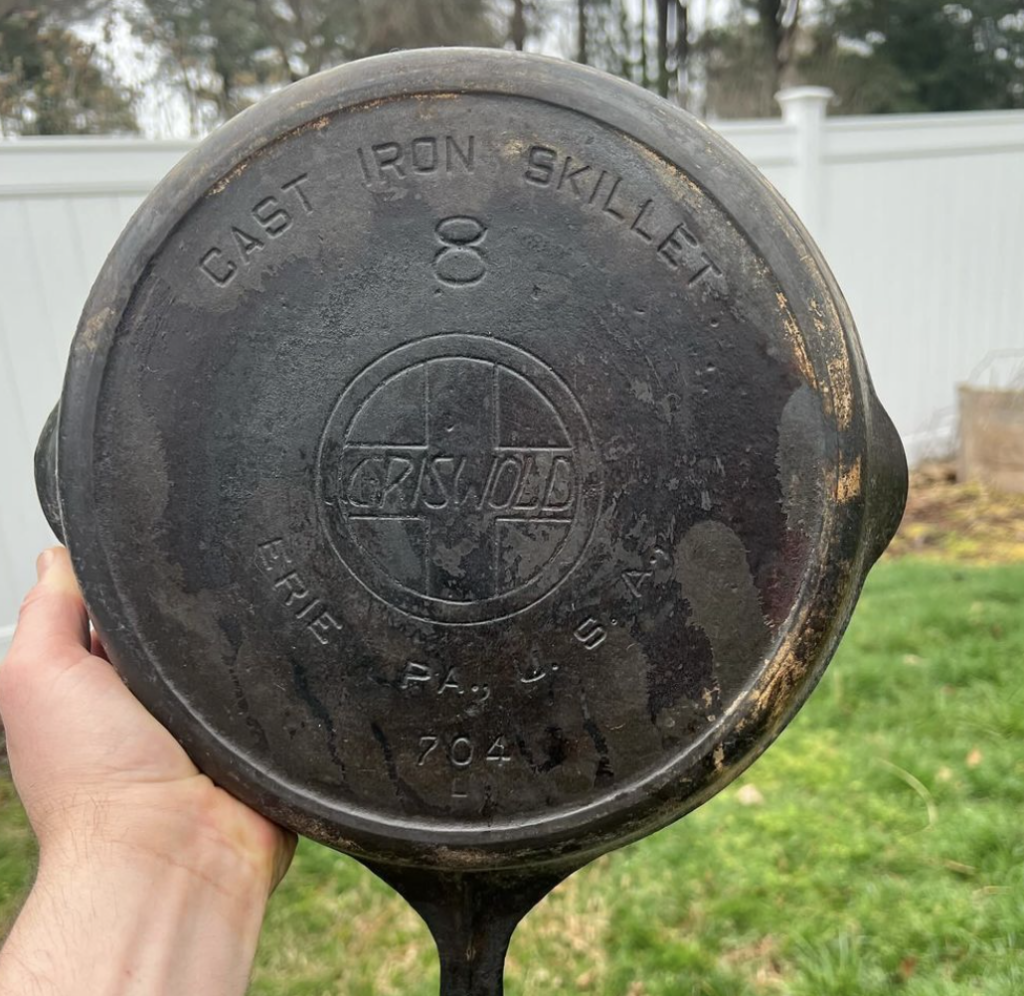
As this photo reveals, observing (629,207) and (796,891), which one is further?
(796,891)

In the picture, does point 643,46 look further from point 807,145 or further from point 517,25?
point 807,145

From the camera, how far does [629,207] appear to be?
4.51ft

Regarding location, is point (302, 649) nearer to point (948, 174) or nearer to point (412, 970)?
point (412, 970)

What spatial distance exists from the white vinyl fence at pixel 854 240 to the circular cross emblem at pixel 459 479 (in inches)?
131

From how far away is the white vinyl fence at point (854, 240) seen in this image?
4.16 metres

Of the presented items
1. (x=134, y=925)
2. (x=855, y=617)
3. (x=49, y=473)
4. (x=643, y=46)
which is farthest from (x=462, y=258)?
(x=643, y=46)

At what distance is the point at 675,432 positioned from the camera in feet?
4.48

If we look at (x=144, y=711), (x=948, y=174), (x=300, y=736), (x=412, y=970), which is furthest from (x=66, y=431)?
(x=948, y=174)

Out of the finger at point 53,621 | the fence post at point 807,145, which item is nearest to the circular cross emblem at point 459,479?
the finger at point 53,621

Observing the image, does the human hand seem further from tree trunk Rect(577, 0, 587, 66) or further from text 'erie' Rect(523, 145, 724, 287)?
tree trunk Rect(577, 0, 587, 66)

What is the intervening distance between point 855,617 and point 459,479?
3591 mm

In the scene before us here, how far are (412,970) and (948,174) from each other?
6400 mm

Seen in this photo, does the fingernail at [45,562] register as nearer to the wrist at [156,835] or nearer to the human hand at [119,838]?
the human hand at [119,838]

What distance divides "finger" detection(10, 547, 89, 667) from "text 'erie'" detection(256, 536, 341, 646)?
1.27ft
